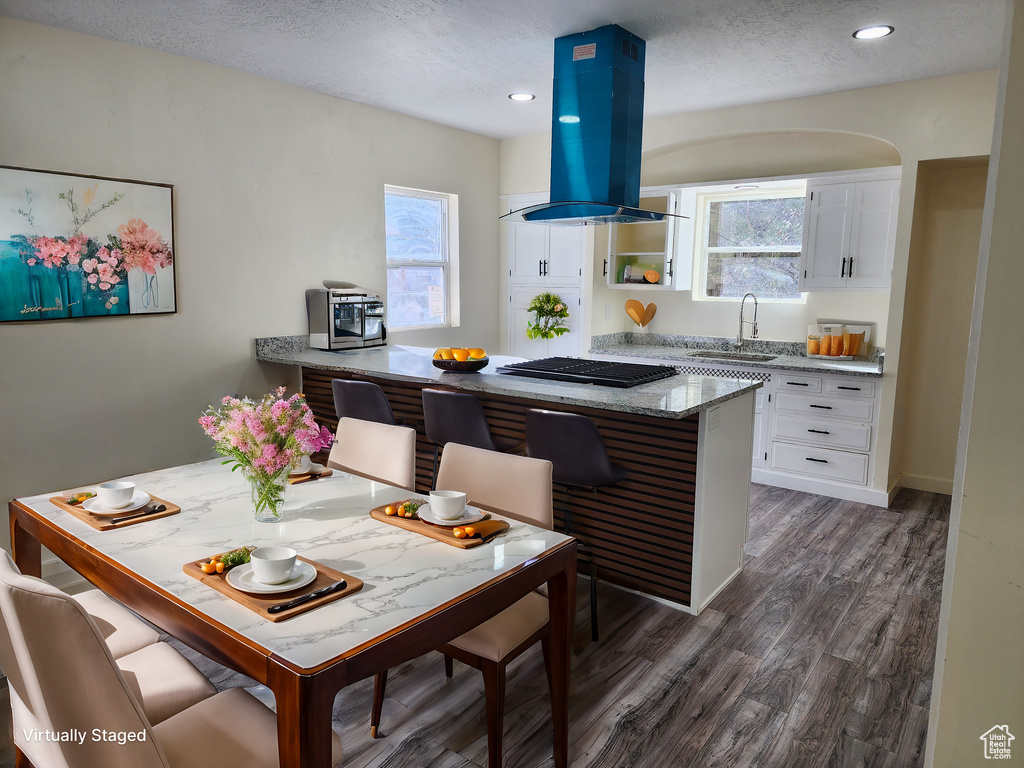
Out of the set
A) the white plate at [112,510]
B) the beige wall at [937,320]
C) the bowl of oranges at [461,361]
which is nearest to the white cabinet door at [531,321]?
the bowl of oranges at [461,361]

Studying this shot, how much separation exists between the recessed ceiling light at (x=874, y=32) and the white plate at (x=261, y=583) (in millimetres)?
3343

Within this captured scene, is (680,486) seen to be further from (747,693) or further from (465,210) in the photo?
(465,210)

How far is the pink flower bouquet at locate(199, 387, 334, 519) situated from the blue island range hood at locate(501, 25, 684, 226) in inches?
75.0

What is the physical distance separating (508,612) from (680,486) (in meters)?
1.14

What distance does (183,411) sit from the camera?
12.2ft

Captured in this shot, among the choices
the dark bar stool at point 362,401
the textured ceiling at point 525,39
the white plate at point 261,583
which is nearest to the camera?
the white plate at point 261,583

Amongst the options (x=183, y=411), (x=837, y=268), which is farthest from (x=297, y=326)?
(x=837, y=268)

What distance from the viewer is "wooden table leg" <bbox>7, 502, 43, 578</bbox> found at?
6.48 feet

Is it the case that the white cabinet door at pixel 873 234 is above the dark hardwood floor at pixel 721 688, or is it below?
above

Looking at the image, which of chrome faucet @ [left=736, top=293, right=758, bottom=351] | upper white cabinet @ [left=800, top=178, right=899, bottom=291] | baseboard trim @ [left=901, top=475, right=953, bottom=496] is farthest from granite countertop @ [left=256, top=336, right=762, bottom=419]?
baseboard trim @ [left=901, top=475, right=953, bottom=496]

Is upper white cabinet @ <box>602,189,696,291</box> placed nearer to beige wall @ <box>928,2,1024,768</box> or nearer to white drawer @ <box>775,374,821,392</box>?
white drawer @ <box>775,374,821,392</box>

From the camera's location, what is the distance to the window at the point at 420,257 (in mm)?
5016

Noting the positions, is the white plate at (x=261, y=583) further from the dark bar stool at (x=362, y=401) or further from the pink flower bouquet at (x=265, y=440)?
the dark bar stool at (x=362, y=401)

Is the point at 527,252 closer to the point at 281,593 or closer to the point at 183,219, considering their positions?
the point at 183,219
